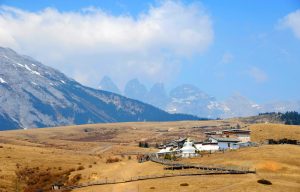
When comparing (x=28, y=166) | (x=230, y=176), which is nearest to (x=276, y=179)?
(x=230, y=176)

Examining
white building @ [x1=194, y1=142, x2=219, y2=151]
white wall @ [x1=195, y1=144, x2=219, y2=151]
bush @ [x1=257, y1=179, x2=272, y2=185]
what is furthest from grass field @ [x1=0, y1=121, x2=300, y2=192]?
white wall @ [x1=195, y1=144, x2=219, y2=151]

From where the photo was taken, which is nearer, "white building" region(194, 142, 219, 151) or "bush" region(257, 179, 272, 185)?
"bush" region(257, 179, 272, 185)

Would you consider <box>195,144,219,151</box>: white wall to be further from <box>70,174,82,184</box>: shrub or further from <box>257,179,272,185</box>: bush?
<box>257,179,272,185</box>: bush

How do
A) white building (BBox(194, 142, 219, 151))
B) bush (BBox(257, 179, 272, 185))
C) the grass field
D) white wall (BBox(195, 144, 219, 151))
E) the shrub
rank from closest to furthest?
bush (BBox(257, 179, 272, 185)) < the grass field < the shrub < white building (BBox(194, 142, 219, 151)) < white wall (BBox(195, 144, 219, 151))

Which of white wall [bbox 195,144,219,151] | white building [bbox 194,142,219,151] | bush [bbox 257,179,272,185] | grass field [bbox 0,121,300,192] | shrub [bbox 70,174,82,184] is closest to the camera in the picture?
bush [bbox 257,179,272,185]

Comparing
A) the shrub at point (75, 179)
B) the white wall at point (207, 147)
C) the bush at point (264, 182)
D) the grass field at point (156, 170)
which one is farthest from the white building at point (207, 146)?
the bush at point (264, 182)

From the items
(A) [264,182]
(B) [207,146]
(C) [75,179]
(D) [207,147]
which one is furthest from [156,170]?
(B) [207,146]

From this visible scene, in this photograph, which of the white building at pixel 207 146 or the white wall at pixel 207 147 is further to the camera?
the white wall at pixel 207 147

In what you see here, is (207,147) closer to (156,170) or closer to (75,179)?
(156,170)

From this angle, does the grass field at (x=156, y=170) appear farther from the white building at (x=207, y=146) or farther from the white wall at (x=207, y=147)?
the white wall at (x=207, y=147)

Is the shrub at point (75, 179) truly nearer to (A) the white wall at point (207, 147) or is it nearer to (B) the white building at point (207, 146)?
(B) the white building at point (207, 146)

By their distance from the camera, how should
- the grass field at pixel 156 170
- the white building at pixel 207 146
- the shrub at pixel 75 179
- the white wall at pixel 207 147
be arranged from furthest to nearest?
the white wall at pixel 207 147
the white building at pixel 207 146
the shrub at pixel 75 179
the grass field at pixel 156 170

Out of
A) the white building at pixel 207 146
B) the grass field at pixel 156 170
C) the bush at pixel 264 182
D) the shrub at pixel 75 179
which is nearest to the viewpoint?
the bush at pixel 264 182

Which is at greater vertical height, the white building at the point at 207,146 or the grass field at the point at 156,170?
the white building at the point at 207,146
